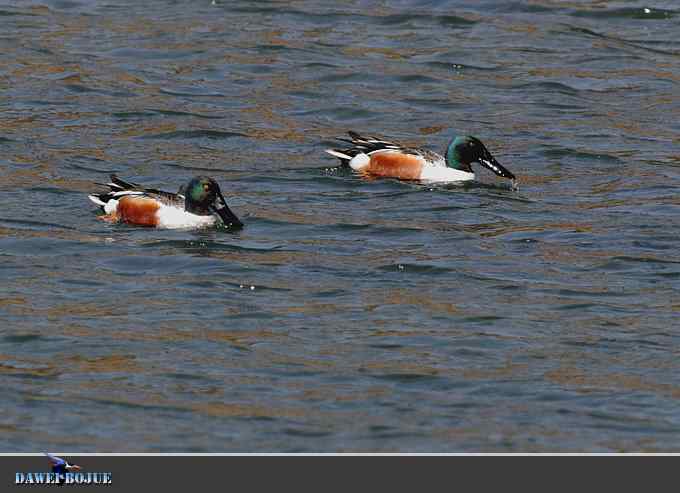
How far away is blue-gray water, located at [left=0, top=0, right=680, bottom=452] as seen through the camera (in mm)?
9445

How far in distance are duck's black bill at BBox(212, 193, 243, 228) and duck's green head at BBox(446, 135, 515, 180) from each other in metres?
3.10

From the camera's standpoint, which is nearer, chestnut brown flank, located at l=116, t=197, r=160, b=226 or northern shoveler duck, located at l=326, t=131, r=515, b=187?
chestnut brown flank, located at l=116, t=197, r=160, b=226

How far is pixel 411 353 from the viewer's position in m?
10.5

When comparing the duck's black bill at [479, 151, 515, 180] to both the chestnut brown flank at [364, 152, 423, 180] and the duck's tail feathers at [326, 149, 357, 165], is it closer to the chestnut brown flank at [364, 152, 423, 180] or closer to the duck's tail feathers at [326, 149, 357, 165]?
the chestnut brown flank at [364, 152, 423, 180]

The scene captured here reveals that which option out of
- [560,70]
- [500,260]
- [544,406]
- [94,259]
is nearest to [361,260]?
[500,260]

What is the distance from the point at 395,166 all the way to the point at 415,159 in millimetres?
199

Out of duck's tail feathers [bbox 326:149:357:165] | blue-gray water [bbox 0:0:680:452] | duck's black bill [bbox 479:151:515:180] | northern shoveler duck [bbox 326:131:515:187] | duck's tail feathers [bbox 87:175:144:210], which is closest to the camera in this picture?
blue-gray water [bbox 0:0:680:452]

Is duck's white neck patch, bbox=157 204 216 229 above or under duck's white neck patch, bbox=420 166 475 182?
under

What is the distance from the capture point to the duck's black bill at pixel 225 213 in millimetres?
13953

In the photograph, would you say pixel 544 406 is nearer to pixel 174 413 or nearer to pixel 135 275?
pixel 174 413

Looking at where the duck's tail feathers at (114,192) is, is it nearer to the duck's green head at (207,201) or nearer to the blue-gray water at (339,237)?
the blue-gray water at (339,237)

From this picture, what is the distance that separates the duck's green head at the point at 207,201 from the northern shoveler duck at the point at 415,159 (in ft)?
8.29
